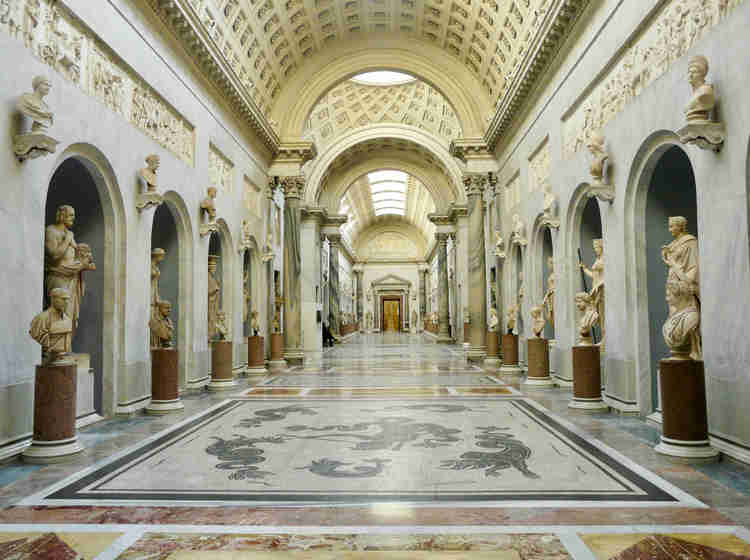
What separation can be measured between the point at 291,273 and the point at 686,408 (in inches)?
588

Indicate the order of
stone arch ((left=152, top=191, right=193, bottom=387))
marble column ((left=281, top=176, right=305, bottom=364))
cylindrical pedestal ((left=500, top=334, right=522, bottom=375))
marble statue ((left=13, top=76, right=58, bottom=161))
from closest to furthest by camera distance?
marble statue ((left=13, top=76, right=58, bottom=161)), stone arch ((left=152, top=191, right=193, bottom=387)), cylindrical pedestal ((left=500, top=334, right=522, bottom=375)), marble column ((left=281, top=176, right=305, bottom=364))

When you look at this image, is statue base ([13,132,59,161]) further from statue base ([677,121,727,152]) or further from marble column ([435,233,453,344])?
marble column ([435,233,453,344])

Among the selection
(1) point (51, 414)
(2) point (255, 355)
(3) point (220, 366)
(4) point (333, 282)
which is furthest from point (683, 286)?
(4) point (333, 282)

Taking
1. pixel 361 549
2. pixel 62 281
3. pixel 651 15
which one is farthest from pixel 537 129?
pixel 361 549

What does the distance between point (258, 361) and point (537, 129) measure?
31.6 feet

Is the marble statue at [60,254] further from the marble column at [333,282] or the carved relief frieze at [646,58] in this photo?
the marble column at [333,282]

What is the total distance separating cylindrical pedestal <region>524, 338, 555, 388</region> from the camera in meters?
12.8

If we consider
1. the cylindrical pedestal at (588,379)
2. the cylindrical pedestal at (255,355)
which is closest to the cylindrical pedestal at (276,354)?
the cylindrical pedestal at (255,355)

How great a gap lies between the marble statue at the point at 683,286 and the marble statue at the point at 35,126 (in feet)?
23.8

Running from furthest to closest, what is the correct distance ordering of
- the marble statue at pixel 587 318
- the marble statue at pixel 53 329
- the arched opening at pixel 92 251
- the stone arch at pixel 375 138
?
the stone arch at pixel 375 138 → the marble statue at pixel 587 318 → the arched opening at pixel 92 251 → the marble statue at pixel 53 329

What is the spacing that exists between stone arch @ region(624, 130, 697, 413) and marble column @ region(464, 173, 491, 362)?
1035 centimetres

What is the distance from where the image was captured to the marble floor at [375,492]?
402 cm

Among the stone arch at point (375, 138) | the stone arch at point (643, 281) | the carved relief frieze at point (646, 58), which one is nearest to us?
the carved relief frieze at point (646, 58)

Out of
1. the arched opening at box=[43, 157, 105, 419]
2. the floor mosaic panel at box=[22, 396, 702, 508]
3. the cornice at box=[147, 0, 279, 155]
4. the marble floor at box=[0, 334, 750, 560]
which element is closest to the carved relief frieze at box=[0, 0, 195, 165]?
the arched opening at box=[43, 157, 105, 419]
